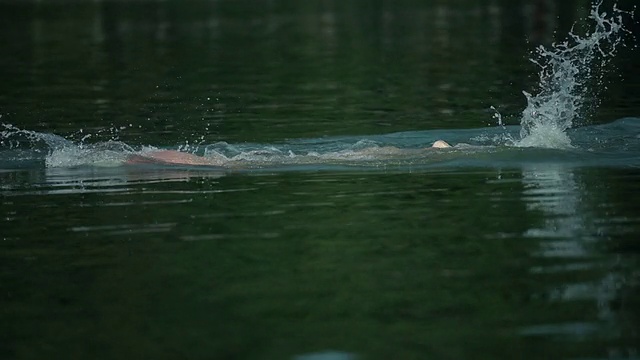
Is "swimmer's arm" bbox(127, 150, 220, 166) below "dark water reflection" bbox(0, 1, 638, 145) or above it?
below

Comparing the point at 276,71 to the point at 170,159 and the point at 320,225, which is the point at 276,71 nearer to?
the point at 170,159

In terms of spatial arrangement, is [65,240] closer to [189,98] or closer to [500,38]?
[189,98]

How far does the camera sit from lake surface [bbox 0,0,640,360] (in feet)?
30.2

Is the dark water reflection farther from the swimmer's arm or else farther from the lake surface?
the swimmer's arm

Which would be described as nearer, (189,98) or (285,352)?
(285,352)

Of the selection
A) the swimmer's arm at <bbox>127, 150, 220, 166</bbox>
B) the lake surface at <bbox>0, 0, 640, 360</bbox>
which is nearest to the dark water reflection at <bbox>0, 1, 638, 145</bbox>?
the lake surface at <bbox>0, 0, 640, 360</bbox>

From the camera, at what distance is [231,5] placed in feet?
298

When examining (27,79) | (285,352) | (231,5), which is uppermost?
(231,5)

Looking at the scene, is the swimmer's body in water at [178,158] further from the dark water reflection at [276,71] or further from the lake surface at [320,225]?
the dark water reflection at [276,71]

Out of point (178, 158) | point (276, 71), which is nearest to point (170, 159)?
point (178, 158)

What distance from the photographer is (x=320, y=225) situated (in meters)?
13.4

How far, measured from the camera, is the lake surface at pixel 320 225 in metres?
9.20

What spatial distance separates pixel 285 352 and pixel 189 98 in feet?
74.1

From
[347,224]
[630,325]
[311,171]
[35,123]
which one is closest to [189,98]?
[35,123]
